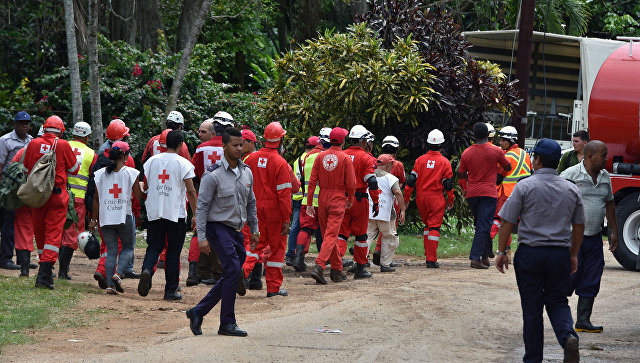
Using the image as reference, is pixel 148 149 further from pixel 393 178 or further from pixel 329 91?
pixel 329 91

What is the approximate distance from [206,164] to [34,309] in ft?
10.7

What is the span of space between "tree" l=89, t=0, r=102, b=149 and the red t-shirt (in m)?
6.73

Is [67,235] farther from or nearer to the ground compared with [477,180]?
nearer to the ground

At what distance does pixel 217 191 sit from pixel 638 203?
8.22 meters

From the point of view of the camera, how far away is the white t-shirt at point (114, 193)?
1108 cm

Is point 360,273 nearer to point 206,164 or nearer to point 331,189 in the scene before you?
point 331,189

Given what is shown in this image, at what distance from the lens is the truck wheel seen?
47.4 ft

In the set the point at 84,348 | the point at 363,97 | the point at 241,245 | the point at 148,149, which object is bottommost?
the point at 84,348

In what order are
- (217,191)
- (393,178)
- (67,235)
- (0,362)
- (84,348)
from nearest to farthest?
(0,362), (84,348), (217,191), (67,235), (393,178)

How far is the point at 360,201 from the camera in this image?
512 inches

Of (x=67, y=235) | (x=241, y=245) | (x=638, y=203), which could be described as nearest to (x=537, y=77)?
(x=638, y=203)

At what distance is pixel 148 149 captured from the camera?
12711 mm

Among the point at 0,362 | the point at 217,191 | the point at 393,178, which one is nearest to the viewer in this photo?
the point at 0,362

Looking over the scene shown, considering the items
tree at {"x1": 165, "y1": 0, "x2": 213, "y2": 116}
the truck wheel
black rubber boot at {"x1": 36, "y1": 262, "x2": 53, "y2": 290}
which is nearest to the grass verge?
black rubber boot at {"x1": 36, "y1": 262, "x2": 53, "y2": 290}
